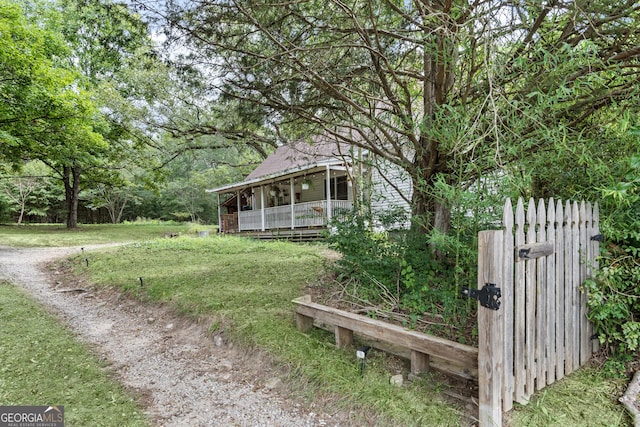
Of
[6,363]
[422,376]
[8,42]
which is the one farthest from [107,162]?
[422,376]

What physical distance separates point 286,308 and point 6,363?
2.73 m

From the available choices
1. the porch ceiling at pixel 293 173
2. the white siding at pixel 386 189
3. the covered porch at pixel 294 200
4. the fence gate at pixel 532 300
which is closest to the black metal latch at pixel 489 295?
the fence gate at pixel 532 300

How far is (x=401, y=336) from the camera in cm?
252

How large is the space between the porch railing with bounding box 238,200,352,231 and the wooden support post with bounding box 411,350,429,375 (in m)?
8.82

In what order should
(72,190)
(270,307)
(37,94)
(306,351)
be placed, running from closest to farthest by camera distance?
1. (306,351)
2. (270,307)
3. (37,94)
4. (72,190)

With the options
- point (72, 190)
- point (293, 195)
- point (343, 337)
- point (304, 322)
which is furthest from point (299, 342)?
point (72, 190)

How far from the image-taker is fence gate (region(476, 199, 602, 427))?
75.6 inches

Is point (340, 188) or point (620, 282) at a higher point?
point (340, 188)

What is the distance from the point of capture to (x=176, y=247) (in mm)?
10500

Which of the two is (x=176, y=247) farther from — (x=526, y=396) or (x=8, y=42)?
(x=526, y=396)

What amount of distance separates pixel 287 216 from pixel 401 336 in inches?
448

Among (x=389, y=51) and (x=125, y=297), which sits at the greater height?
(x=389, y=51)

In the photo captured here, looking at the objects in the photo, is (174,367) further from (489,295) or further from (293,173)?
(293,173)

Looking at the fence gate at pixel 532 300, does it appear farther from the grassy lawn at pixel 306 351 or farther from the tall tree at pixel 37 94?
the tall tree at pixel 37 94
